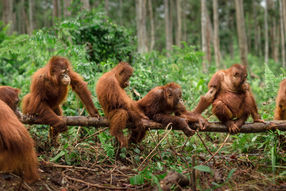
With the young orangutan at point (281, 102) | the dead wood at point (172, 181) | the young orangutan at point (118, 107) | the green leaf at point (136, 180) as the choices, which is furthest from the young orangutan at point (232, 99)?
the green leaf at point (136, 180)

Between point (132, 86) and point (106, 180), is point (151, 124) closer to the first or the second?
point (106, 180)

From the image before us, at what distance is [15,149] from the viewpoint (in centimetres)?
327

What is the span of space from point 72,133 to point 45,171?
1502mm

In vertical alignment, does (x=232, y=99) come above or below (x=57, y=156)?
above

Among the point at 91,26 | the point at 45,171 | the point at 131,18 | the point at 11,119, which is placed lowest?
the point at 45,171

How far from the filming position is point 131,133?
5.12 metres

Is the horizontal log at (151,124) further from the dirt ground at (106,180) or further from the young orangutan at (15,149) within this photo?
the young orangutan at (15,149)

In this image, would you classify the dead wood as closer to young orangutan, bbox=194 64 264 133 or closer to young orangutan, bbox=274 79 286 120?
young orangutan, bbox=194 64 264 133

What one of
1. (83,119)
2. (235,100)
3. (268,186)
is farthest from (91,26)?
(268,186)

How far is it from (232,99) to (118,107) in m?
2.20

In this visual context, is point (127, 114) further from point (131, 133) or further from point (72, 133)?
point (72, 133)

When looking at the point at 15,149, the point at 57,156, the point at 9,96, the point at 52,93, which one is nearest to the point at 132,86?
the point at 52,93

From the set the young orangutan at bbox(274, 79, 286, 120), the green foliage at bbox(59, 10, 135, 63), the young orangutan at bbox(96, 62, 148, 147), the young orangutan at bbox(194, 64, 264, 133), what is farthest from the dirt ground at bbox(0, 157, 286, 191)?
the green foliage at bbox(59, 10, 135, 63)

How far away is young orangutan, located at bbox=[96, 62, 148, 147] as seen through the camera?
177 inches
